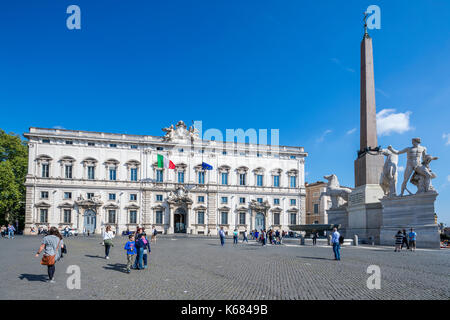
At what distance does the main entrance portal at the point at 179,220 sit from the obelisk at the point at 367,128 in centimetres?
3108

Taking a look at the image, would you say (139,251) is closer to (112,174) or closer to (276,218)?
(112,174)

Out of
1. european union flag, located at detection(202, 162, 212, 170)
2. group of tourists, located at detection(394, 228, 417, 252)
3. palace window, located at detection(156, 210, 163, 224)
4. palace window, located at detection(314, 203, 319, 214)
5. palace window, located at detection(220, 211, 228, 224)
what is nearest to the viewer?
group of tourists, located at detection(394, 228, 417, 252)

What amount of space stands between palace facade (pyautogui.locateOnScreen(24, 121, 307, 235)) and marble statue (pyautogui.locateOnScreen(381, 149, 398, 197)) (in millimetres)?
27608

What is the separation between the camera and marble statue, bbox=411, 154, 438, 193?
2092 cm

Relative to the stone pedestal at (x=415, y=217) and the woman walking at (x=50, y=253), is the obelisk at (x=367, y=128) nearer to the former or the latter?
the stone pedestal at (x=415, y=217)

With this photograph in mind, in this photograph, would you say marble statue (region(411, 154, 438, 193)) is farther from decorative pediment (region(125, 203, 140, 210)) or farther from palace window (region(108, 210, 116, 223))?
palace window (region(108, 210, 116, 223))

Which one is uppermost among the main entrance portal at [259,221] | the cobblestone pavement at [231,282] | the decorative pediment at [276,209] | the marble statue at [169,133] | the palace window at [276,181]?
the marble statue at [169,133]

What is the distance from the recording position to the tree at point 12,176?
44494 mm

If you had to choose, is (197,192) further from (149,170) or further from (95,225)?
(95,225)

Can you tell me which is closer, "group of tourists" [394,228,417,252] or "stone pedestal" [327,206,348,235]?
"group of tourists" [394,228,417,252]

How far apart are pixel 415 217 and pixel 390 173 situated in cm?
296

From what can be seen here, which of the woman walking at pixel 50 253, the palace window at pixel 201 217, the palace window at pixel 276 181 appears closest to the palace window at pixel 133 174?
the palace window at pixel 201 217

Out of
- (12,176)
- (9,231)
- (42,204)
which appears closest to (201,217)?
(42,204)

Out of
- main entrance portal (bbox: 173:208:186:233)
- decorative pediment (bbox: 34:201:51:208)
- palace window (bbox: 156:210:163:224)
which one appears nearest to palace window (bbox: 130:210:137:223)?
palace window (bbox: 156:210:163:224)
